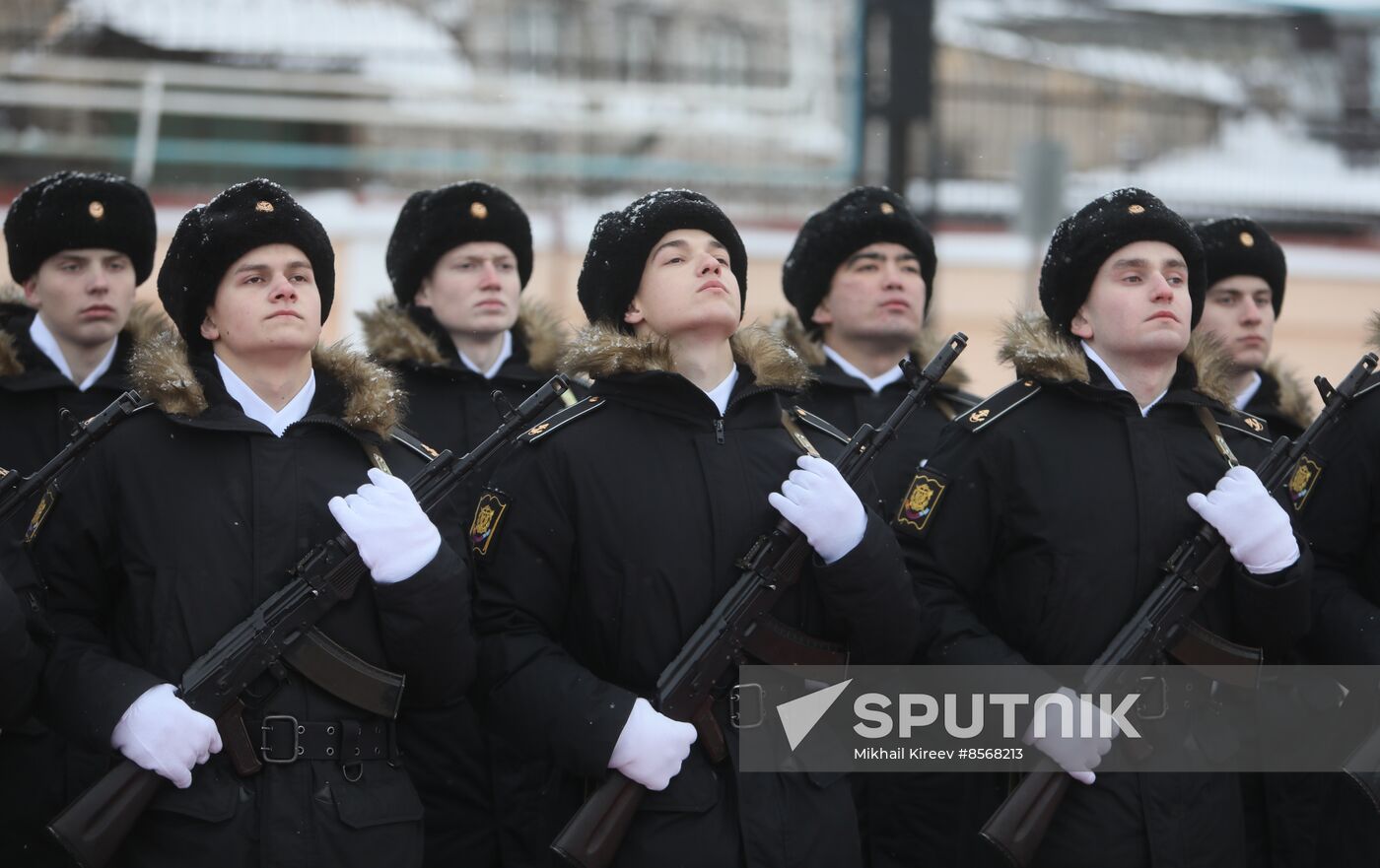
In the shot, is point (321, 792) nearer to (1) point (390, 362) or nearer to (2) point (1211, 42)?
(1) point (390, 362)

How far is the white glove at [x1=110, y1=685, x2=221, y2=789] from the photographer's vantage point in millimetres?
3803

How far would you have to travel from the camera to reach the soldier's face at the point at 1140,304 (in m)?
4.55

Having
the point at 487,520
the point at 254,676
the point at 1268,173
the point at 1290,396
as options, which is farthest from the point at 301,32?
the point at 254,676

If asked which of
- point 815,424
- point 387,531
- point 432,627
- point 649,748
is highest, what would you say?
point 815,424

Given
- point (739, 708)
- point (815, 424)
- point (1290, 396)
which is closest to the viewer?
point (739, 708)

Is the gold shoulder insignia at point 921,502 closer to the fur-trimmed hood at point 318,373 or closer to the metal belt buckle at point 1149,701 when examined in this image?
the metal belt buckle at point 1149,701

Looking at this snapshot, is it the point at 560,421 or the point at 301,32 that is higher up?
the point at 301,32

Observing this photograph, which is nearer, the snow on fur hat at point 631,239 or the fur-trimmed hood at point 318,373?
the fur-trimmed hood at point 318,373

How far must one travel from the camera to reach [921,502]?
455cm

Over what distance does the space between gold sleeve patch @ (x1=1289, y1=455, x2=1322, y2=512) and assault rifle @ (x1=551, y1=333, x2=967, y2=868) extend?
1526 millimetres

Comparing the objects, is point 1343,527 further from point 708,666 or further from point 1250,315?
point 708,666

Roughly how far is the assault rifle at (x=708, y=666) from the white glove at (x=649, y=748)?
0.05m

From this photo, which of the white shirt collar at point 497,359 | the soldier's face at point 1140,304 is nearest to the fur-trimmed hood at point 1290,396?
the soldier's face at point 1140,304

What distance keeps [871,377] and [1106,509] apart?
5.66 ft
